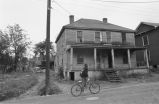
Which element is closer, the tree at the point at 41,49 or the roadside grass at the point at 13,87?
the roadside grass at the point at 13,87

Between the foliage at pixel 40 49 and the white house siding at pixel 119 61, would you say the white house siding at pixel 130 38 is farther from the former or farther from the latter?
the foliage at pixel 40 49

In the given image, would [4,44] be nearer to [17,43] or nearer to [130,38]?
[17,43]

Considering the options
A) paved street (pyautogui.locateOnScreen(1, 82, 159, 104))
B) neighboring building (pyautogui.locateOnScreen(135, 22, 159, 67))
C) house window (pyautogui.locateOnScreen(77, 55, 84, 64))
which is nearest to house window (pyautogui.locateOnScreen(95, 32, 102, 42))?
house window (pyautogui.locateOnScreen(77, 55, 84, 64))

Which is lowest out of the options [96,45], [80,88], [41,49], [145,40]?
[80,88]

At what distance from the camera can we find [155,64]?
80.4 feet

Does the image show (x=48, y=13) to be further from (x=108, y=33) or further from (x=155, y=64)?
(x=155, y=64)

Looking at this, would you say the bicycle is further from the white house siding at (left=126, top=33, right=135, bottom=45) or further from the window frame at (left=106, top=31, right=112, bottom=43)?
the white house siding at (left=126, top=33, right=135, bottom=45)

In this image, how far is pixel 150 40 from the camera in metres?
25.5

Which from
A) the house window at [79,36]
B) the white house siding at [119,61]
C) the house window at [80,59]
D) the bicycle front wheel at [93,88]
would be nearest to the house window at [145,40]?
the white house siding at [119,61]

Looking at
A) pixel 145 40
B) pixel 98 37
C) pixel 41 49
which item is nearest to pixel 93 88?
pixel 98 37

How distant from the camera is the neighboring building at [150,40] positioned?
79.7 ft

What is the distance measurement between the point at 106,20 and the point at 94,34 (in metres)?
5.74

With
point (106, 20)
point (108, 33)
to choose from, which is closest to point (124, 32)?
point (108, 33)

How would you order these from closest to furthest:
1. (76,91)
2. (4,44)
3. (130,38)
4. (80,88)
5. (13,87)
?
(76,91)
(80,88)
(13,87)
(130,38)
(4,44)
